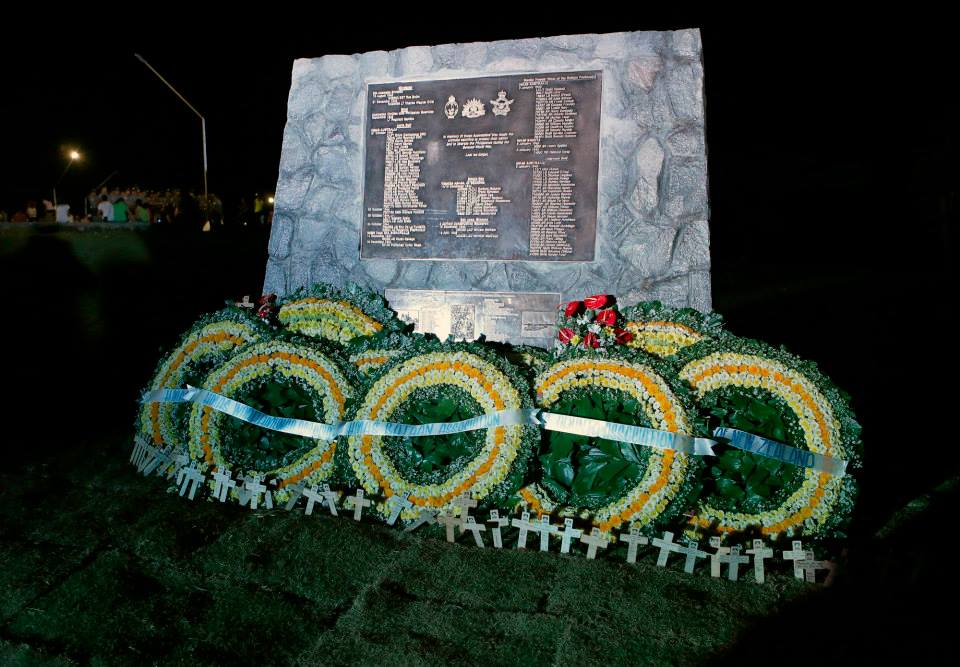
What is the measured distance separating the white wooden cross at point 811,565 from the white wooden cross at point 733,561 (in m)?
0.30

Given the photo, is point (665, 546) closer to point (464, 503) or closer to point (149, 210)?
point (464, 503)

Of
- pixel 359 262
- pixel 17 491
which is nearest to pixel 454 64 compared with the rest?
pixel 359 262

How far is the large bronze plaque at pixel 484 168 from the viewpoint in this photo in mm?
6059

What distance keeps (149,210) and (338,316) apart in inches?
1072

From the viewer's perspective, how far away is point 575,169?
604 cm

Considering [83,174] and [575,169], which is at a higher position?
[83,174]

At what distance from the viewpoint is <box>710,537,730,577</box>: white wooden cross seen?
3.74 meters

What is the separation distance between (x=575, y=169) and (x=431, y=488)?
3373 mm

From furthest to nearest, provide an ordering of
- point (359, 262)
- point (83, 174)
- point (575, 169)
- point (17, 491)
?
1. point (83, 174)
2. point (359, 262)
3. point (575, 169)
4. point (17, 491)

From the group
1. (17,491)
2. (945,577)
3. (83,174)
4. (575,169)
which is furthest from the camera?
(83,174)

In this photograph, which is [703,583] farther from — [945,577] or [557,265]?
[557,265]

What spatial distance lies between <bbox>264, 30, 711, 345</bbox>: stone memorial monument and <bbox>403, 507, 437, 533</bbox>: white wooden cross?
7.71 ft

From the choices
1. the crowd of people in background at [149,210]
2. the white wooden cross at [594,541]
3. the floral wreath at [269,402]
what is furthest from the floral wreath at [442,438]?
the crowd of people in background at [149,210]

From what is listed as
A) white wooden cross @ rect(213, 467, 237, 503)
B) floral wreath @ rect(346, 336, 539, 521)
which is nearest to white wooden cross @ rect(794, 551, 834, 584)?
floral wreath @ rect(346, 336, 539, 521)
